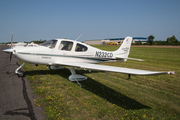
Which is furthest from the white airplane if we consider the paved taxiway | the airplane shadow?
the paved taxiway

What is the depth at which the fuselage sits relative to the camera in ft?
21.1

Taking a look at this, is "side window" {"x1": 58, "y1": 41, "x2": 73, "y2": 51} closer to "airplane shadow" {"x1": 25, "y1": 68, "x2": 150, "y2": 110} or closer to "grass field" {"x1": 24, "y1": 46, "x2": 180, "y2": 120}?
"grass field" {"x1": 24, "y1": 46, "x2": 180, "y2": 120}

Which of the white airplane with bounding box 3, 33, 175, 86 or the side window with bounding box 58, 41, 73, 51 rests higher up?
the side window with bounding box 58, 41, 73, 51

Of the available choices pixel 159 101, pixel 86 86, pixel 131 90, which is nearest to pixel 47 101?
pixel 86 86

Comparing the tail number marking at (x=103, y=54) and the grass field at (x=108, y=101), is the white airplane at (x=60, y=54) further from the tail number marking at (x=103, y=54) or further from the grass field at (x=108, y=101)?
the grass field at (x=108, y=101)

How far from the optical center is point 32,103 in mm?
4043

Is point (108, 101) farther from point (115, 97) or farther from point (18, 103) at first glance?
point (18, 103)

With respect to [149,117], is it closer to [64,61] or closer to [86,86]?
[86,86]

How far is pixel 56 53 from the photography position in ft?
22.1

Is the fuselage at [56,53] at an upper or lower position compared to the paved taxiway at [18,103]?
upper

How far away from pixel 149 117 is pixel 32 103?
384cm

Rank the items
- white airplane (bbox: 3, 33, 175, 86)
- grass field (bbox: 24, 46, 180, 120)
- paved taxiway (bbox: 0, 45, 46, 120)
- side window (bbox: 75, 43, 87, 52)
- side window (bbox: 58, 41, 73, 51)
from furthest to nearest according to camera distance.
Answer: side window (bbox: 75, 43, 87, 52) < side window (bbox: 58, 41, 73, 51) < white airplane (bbox: 3, 33, 175, 86) < grass field (bbox: 24, 46, 180, 120) < paved taxiway (bbox: 0, 45, 46, 120)

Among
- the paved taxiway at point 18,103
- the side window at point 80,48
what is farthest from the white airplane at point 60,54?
the paved taxiway at point 18,103

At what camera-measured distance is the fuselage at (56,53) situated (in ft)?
21.1
